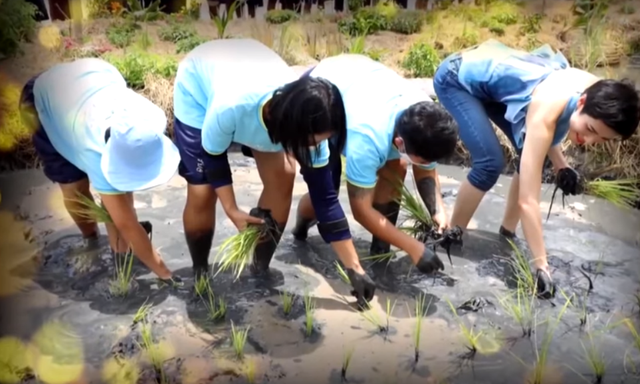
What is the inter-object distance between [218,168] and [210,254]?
23 cm

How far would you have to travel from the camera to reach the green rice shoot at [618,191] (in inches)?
78.3

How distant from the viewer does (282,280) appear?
6.44 ft

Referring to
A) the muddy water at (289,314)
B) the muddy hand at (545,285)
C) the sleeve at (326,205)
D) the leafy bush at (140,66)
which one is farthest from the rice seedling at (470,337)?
the leafy bush at (140,66)

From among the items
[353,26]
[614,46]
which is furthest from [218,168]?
[614,46]

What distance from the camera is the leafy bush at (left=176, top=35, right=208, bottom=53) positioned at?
1.75 m

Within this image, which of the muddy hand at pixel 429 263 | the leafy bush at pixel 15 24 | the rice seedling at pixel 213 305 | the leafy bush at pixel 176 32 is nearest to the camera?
the leafy bush at pixel 15 24

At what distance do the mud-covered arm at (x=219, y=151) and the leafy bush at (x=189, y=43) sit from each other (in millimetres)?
147

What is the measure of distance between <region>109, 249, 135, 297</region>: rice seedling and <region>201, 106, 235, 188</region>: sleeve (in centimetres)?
29

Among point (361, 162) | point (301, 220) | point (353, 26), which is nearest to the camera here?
point (353, 26)

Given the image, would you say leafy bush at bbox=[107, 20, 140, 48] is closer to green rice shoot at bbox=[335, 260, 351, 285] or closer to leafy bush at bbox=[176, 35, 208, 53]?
leafy bush at bbox=[176, 35, 208, 53]

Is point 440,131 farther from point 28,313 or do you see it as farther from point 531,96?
point 28,313

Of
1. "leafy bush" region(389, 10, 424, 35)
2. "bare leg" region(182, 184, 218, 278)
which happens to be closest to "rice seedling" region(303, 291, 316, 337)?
"bare leg" region(182, 184, 218, 278)

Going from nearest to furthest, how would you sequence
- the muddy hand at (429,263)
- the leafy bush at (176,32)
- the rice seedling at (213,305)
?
the leafy bush at (176,32) → the rice seedling at (213,305) → the muddy hand at (429,263)

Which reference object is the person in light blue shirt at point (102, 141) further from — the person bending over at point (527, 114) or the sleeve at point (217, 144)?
the person bending over at point (527, 114)
